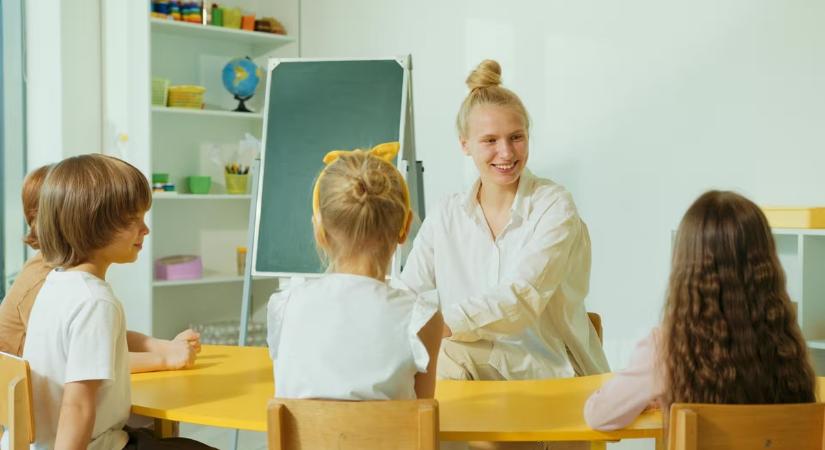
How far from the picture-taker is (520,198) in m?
2.46

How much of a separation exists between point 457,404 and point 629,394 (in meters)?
0.35

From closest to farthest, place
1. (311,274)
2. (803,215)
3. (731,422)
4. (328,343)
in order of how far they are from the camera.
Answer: (731,422), (328,343), (803,215), (311,274)

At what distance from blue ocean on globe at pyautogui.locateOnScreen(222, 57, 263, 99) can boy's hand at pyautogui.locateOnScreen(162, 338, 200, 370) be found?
346 cm

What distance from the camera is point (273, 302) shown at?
5.76 feet

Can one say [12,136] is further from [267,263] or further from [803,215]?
[803,215]

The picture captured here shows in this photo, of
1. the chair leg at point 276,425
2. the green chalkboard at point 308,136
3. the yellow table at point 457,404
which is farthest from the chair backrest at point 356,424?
the green chalkboard at point 308,136

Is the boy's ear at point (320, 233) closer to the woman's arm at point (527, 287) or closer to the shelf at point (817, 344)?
the woman's arm at point (527, 287)

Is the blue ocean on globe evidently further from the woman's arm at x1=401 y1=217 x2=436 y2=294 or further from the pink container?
the woman's arm at x1=401 y1=217 x2=436 y2=294

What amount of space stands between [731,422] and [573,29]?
116 inches

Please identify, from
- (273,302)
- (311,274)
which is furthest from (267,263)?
(273,302)

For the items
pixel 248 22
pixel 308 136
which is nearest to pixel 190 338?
pixel 308 136

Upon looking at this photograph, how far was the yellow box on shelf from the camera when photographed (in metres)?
3.14

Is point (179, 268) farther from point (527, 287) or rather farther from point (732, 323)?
point (732, 323)

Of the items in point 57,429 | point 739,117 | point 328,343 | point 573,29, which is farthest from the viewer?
point 573,29
